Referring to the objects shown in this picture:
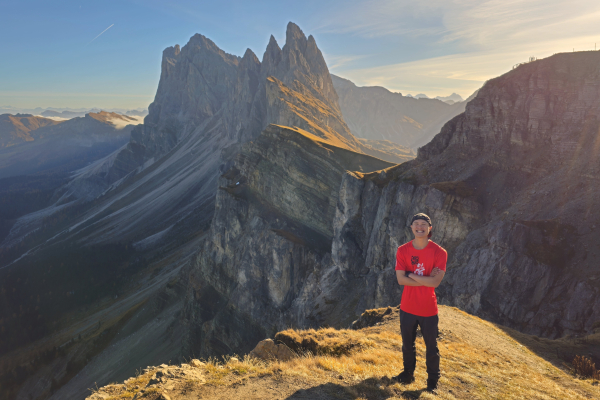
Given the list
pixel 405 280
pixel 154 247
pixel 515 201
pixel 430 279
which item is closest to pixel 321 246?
pixel 515 201

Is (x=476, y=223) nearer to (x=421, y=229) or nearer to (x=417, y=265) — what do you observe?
Result: (x=417, y=265)

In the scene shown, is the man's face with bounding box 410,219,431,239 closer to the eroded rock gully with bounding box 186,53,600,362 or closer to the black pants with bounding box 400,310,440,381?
the black pants with bounding box 400,310,440,381

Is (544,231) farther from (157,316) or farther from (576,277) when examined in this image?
(157,316)

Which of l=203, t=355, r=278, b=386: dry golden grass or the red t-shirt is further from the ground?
the red t-shirt

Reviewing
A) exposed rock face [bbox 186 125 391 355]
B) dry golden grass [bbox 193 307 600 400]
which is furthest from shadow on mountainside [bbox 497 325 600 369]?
exposed rock face [bbox 186 125 391 355]

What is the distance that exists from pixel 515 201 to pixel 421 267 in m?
24.0

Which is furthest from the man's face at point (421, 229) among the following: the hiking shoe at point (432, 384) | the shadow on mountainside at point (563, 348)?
the shadow on mountainside at point (563, 348)

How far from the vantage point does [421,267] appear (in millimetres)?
8539

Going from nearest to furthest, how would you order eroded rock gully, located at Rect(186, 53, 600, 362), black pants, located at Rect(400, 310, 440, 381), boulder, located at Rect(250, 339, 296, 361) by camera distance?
black pants, located at Rect(400, 310, 440, 381) → boulder, located at Rect(250, 339, 296, 361) → eroded rock gully, located at Rect(186, 53, 600, 362)

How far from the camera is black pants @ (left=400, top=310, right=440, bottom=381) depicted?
8602 mm

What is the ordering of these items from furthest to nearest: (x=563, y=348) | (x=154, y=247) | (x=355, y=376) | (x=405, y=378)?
(x=154, y=247) < (x=563, y=348) < (x=355, y=376) < (x=405, y=378)

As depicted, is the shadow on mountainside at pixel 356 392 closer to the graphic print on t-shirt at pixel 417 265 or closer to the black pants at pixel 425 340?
the black pants at pixel 425 340

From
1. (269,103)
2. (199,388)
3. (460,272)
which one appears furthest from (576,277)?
(269,103)

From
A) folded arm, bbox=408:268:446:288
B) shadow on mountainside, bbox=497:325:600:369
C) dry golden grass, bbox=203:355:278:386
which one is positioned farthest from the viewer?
shadow on mountainside, bbox=497:325:600:369
